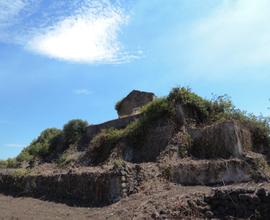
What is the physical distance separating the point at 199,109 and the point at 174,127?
160cm

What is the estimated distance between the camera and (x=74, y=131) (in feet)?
95.1

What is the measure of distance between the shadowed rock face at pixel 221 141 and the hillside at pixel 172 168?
42 mm

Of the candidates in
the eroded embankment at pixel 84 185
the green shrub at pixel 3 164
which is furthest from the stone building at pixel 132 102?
the eroded embankment at pixel 84 185

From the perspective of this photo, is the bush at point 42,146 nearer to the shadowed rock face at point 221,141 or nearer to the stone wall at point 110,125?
the stone wall at point 110,125

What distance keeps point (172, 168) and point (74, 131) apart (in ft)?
44.3

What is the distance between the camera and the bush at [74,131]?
2850cm

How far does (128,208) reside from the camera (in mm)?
13945

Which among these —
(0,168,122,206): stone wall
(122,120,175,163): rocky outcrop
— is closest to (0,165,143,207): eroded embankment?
(0,168,122,206): stone wall

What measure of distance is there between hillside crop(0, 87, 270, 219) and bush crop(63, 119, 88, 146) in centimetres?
270

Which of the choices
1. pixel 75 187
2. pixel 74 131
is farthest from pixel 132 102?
pixel 75 187

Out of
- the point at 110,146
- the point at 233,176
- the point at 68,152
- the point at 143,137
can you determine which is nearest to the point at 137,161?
the point at 143,137

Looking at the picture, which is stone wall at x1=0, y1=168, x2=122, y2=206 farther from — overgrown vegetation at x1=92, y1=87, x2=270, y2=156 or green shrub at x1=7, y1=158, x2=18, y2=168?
green shrub at x1=7, y1=158, x2=18, y2=168

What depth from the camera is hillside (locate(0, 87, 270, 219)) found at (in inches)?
491

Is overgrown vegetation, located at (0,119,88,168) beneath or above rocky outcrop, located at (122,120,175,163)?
above
